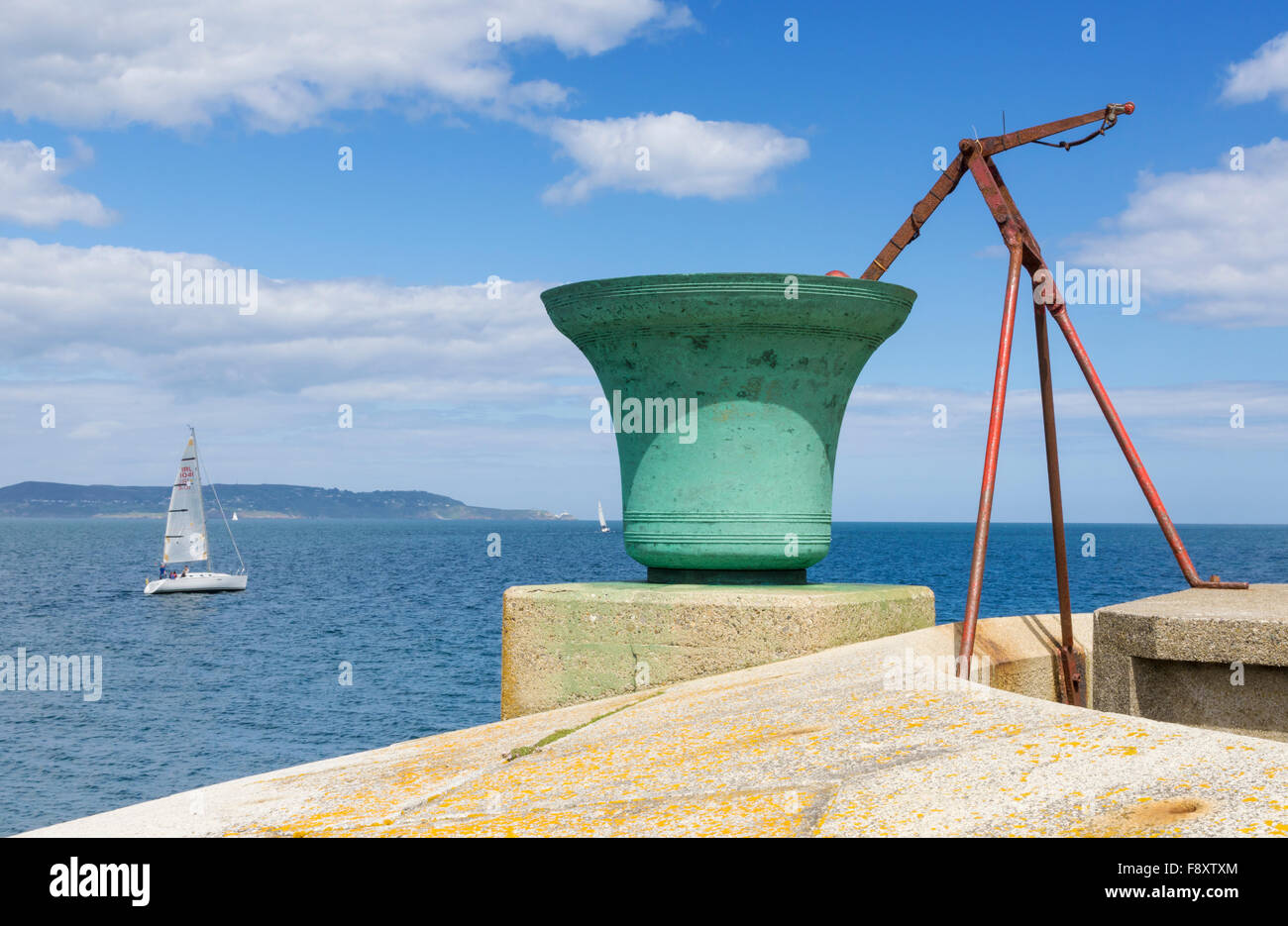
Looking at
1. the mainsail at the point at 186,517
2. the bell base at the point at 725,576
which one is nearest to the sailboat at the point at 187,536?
the mainsail at the point at 186,517

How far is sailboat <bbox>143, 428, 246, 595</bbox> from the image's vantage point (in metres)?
58.0

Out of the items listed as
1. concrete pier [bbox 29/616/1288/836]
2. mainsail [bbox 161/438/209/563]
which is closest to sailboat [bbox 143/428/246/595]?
mainsail [bbox 161/438/209/563]

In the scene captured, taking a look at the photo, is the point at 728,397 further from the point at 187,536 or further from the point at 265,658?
the point at 187,536

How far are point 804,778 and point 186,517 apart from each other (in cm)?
6149

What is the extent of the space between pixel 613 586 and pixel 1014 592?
57.0 meters

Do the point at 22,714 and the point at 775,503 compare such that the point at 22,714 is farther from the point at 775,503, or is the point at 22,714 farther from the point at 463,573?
the point at 463,573

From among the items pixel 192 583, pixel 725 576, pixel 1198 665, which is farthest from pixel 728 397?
pixel 192 583

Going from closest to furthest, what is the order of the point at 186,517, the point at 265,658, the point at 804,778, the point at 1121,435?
the point at 804,778
the point at 1121,435
the point at 265,658
the point at 186,517

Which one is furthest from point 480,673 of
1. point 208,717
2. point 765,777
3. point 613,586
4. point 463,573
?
point 463,573

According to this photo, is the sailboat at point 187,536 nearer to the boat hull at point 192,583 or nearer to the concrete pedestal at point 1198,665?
the boat hull at point 192,583

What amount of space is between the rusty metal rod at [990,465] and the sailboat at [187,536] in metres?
55.1

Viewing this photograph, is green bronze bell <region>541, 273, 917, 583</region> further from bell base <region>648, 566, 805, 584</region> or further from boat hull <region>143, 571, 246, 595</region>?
boat hull <region>143, 571, 246, 595</region>

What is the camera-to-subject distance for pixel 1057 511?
7793 millimetres

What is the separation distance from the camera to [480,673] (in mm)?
35250
